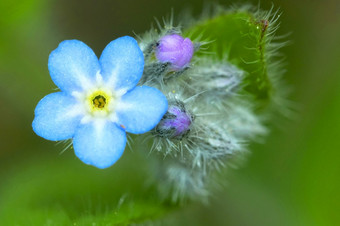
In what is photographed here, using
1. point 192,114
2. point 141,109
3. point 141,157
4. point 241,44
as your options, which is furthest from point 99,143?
point 141,157

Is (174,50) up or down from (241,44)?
down

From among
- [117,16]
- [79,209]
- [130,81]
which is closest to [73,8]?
[117,16]

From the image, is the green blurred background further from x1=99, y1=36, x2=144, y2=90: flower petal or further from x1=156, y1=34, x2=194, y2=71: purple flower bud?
x1=99, y1=36, x2=144, y2=90: flower petal

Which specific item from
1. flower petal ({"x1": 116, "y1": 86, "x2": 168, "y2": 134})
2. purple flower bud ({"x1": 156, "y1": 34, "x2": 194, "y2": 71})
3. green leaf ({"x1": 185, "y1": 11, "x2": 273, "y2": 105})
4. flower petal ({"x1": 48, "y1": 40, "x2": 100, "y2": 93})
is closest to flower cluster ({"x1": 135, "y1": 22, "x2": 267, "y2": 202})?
purple flower bud ({"x1": 156, "y1": 34, "x2": 194, "y2": 71})

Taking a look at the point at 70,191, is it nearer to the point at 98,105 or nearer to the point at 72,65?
the point at 98,105

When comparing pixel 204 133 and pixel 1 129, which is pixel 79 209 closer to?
pixel 204 133
